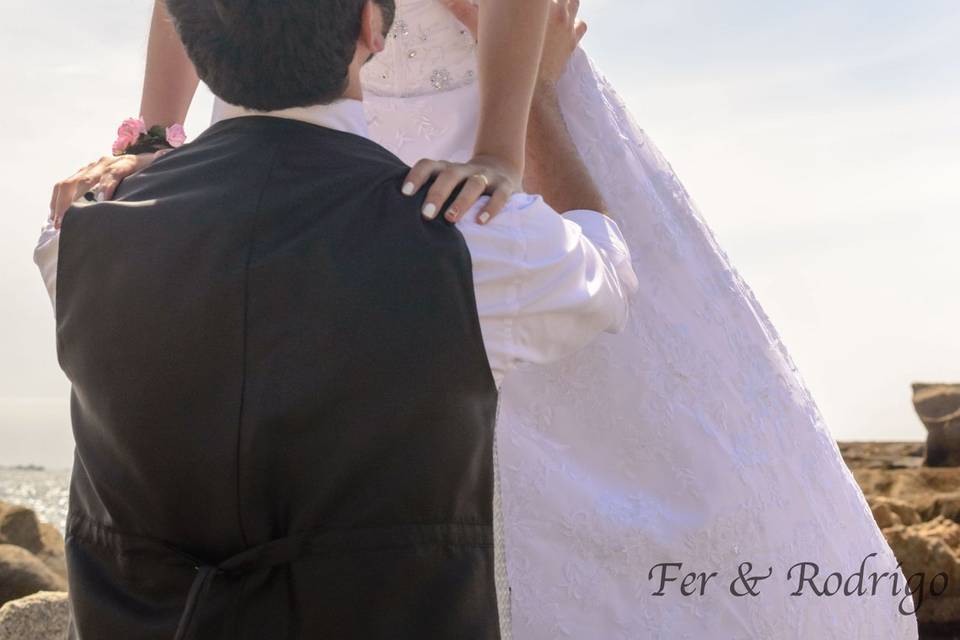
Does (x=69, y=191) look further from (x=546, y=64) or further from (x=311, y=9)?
(x=546, y=64)

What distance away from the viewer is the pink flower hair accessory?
2180mm

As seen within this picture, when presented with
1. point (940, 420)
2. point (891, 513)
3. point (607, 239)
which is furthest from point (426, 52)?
point (940, 420)

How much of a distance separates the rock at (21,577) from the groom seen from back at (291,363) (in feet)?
16.9

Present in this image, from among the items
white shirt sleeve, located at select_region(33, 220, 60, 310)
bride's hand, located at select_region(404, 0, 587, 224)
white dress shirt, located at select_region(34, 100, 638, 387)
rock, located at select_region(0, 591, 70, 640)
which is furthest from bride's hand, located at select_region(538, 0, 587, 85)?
rock, located at select_region(0, 591, 70, 640)

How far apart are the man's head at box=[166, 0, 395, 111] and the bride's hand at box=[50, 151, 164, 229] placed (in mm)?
287

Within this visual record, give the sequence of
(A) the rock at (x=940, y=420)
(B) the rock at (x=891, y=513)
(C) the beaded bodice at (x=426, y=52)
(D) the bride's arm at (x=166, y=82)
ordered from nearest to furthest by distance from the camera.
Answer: (C) the beaded bodice at (x=426, y=52) → (D) the bride's arm at (x=166, y=82) → (B) the rock at (x=891, y=513) → (A) the rock at (x=940, y=420)

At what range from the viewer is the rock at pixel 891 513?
726cm

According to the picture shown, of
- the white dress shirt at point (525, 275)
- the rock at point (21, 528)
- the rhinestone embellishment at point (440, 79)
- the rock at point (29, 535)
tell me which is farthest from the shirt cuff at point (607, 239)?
the rock at point (21, 528)

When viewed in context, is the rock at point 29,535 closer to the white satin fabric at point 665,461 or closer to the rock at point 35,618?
the rock at point 35,618

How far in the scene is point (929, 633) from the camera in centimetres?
676

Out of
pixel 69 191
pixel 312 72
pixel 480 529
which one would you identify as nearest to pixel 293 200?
pixel 312 72

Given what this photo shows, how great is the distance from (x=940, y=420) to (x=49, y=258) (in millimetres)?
12250

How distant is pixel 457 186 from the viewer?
1.74 meters

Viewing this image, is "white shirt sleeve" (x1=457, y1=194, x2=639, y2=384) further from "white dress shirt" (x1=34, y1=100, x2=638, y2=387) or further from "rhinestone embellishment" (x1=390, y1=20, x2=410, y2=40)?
"rhinestone embellishment" (x1=390, y1=20, x2=410, y2=40)
